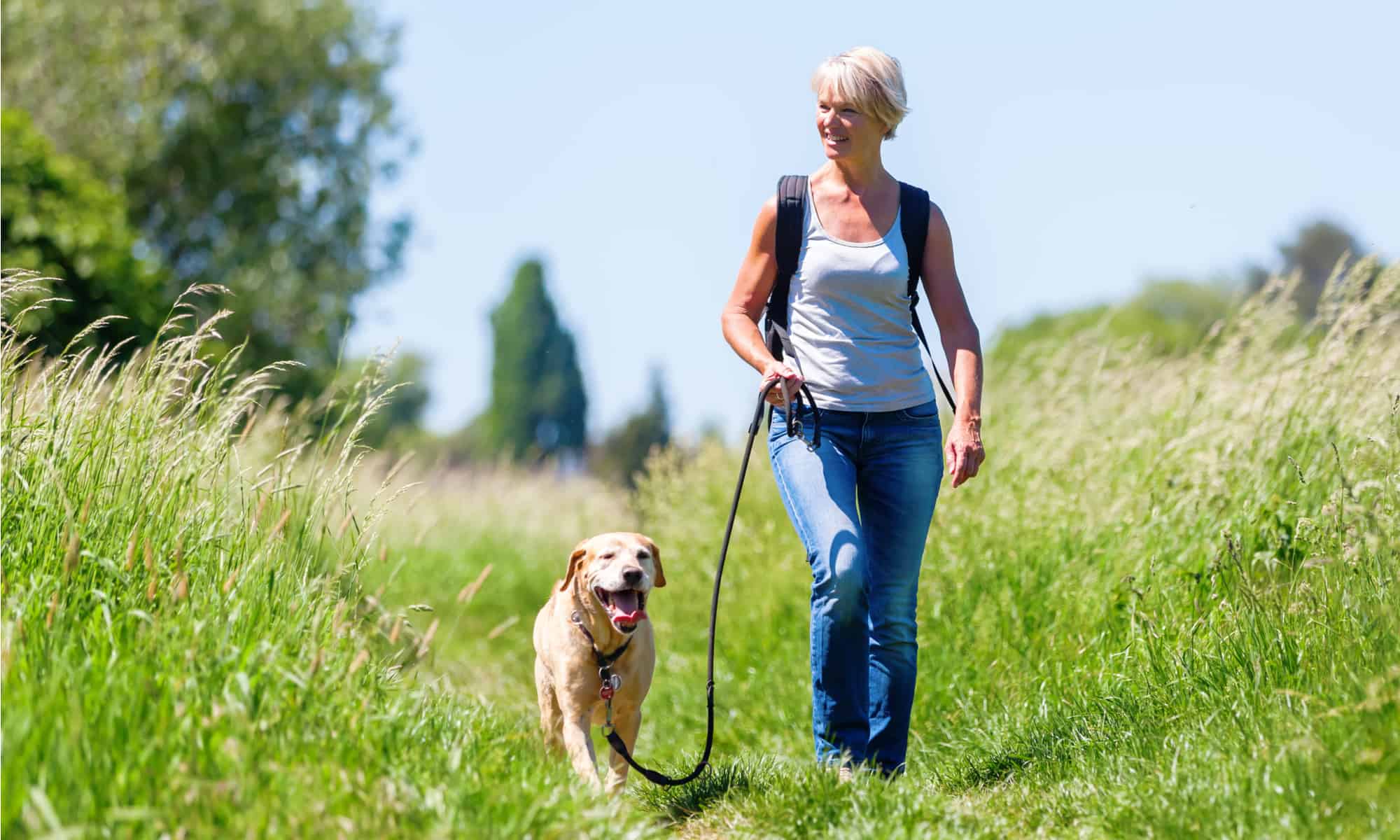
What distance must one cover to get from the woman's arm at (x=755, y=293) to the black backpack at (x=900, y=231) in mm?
31

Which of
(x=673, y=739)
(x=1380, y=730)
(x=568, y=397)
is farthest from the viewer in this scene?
(x=568, y=397)

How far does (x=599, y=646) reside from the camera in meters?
4.47

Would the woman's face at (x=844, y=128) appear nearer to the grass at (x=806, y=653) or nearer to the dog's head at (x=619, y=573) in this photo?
the dog's head at (x=619, y=573)

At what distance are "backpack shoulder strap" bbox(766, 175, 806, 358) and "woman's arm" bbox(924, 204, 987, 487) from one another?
44cm

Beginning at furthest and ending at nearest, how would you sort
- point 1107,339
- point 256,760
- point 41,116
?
point 41,116
point 1107,339
point 256,760

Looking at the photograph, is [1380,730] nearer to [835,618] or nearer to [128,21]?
[835,618]

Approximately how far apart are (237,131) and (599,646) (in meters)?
21.0

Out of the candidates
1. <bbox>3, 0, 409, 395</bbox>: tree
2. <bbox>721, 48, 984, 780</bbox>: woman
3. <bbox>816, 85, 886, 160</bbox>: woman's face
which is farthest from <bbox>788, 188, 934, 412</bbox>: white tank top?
<bbox>3, 0, 409, 395</bbox>: tree

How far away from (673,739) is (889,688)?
10.1 feet

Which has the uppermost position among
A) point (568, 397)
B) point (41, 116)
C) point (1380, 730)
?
point (41, 116)

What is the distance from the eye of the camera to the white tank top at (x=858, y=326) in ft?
14.1

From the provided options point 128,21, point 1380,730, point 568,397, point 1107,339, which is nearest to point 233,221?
point 128,21

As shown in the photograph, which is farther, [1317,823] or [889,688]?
[889,688]

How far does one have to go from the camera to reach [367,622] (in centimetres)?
384
